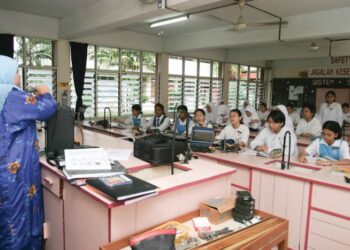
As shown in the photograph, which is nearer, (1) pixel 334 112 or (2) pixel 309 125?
(2) pixel 309 125

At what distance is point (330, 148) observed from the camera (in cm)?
311

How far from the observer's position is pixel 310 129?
5340 millimetres

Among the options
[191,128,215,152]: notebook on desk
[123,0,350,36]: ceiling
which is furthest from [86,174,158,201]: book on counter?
[123,0,350,36]: ceiling

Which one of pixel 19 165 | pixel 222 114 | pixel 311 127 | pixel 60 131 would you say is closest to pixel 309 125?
pixel 311 127

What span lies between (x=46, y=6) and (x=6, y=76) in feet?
13.0

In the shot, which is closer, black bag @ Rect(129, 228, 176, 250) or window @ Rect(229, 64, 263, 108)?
black bag @ Rect(129, 228, 176, 250)

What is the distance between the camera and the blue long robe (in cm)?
177

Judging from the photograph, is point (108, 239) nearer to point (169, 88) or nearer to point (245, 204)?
point (245, 204)

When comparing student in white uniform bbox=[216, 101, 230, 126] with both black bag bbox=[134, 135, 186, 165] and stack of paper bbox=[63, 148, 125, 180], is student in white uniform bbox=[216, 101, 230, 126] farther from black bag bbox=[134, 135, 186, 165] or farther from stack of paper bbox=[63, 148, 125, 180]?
stack of paper bbox=[63, 148, 125, 180]

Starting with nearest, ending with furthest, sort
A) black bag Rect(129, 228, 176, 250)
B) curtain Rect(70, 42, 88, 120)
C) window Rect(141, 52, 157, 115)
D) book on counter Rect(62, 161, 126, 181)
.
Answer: black bag Rect(129, 228, 176, 250)
book on counter Rect(62, 161, 126, 181)
curtain Rect(70, 42, 88, 120)
window Rect(141, 52, 157, 115)

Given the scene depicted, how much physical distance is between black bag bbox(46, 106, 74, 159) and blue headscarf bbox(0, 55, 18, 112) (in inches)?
13.0

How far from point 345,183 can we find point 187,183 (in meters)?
1.44

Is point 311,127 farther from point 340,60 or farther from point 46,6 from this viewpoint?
point 340,60

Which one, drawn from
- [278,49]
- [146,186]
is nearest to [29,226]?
[146,186]
